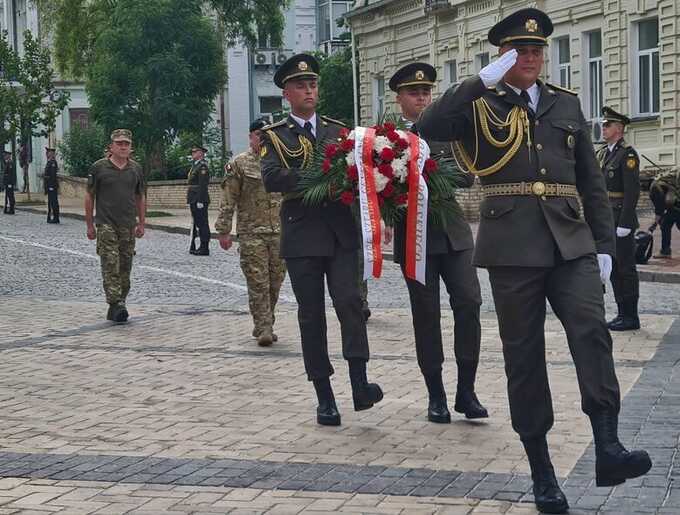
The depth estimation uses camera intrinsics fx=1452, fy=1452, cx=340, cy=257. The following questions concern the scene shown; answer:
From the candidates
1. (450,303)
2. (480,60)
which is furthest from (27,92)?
(450,303)

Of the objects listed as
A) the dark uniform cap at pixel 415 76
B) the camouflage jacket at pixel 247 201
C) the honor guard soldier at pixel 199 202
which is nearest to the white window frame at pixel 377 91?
the honor guard soldier at pixel 199 202

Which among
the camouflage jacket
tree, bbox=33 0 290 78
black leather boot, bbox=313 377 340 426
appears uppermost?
tree, bbox=33 0 290 78

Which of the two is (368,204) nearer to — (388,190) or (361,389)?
(388,190)

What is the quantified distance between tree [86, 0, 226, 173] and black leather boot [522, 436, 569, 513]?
3584 centimetres

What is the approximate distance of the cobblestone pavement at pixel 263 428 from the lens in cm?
646

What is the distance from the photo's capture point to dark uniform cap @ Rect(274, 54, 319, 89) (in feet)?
27.9

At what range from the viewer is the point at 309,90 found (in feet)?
28.0

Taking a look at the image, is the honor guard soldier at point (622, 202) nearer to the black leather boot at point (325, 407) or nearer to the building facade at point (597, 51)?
the black leather boot at point (325, 407)

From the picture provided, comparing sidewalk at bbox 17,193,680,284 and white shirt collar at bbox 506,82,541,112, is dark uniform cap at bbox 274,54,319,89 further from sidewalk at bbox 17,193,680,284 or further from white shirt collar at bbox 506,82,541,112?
white shirt collar at bbox 506,82,541,112

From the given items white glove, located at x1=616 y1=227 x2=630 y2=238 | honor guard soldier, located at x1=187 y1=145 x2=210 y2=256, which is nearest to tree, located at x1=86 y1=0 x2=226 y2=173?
honor guard soldier, located at x1=187 y1=145 x2=210 y2=256

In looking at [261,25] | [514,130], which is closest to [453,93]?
[514,130]

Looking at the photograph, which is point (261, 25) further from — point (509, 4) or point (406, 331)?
point (406, 331)

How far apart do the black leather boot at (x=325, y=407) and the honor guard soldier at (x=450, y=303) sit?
0.55 meters

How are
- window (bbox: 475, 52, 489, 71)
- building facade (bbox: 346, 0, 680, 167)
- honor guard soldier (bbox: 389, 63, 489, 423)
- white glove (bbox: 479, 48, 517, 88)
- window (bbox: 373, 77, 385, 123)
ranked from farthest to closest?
window (bbox: 373, 77, 385, 123) → window (bbox: 475, 52, 489, 71) → building facade (bbox: 346, 0, 680, 167) → honor guard soldier (bbox: 389, 63, 489, 423) → white glove (bbox: 479, 48, 517, 88)
